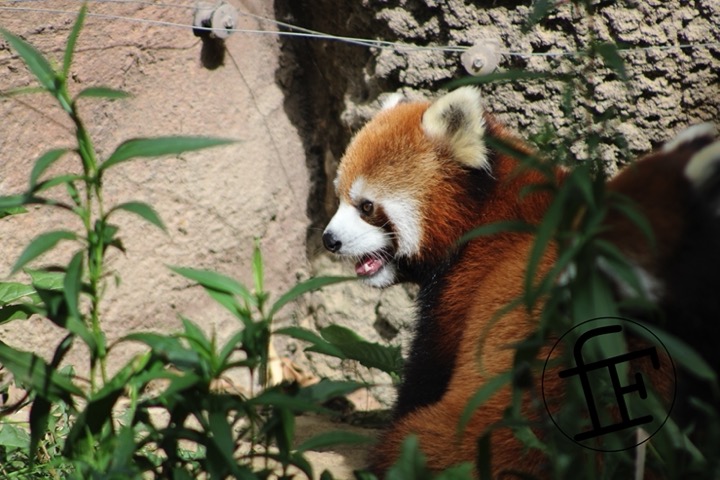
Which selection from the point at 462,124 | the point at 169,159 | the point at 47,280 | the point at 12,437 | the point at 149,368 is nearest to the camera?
the point at 149,368

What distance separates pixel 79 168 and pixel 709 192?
330 centimetres

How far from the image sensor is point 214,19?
4867mm

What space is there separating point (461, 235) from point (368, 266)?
2.02 ft

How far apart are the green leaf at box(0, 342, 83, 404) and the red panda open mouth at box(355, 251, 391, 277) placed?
2032 millimetres

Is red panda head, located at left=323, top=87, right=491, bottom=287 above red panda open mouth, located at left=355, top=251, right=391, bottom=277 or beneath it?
above

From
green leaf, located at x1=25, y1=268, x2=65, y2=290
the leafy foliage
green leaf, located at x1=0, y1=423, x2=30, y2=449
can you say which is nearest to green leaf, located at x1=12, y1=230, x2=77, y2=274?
the leafy foliage

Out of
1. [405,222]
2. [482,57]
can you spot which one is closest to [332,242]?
[405,222]

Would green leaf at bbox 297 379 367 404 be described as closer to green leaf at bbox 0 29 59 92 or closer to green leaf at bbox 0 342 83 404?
green leaf at bbox 0 342 83 404

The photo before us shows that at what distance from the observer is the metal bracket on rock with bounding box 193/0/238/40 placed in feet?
16.0

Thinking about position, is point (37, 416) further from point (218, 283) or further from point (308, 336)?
point (308, 336)

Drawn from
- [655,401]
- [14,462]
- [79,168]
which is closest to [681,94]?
[655,401]

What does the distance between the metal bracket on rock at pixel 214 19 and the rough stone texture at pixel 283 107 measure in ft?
0.30

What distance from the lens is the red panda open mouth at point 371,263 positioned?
4.17 m

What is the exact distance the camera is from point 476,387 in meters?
2.97
